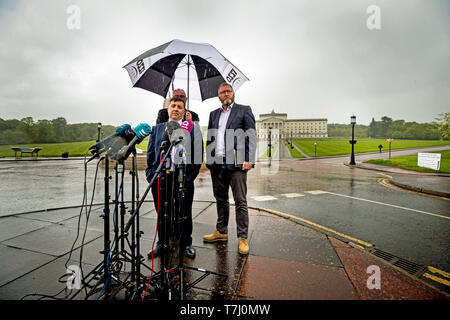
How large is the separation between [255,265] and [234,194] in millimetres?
991

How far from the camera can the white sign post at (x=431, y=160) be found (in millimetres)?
14195

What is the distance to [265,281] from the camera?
2.27 meters

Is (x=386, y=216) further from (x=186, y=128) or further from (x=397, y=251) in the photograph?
(x=186, y=128)

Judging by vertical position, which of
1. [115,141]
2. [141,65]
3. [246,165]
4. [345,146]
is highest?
[141,65]

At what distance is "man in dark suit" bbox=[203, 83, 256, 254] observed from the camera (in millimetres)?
2994

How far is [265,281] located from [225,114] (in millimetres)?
2351

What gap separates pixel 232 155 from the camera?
302cm

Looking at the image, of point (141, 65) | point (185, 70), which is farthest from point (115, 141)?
point (185, 70)

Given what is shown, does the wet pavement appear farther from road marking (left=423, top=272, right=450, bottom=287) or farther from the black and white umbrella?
the black and white umbrella

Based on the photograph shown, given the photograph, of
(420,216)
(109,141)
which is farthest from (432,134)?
(109,141)

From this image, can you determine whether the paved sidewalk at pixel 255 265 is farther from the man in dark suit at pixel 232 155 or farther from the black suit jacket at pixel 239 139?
the black suit jacket at pixel 239 139

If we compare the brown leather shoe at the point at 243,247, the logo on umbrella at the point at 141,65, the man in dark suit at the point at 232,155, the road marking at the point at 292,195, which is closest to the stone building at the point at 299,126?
the road marking at the point at 292,195

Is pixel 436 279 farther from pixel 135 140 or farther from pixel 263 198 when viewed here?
pixel 263 198

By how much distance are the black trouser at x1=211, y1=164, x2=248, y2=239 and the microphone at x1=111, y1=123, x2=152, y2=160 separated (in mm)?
1411
